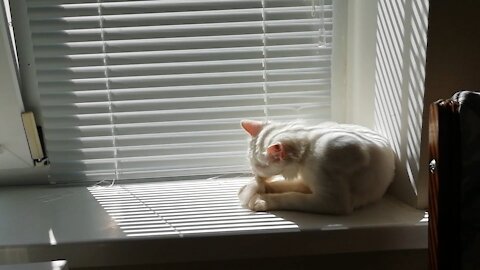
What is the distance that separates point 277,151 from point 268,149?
0.02m

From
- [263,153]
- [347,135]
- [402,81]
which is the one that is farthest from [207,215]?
[402,81]

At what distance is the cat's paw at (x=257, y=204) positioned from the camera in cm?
113

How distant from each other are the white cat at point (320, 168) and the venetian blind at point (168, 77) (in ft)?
0.63

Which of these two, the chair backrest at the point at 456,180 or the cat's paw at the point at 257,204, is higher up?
the chair backrest at the point at 456,180

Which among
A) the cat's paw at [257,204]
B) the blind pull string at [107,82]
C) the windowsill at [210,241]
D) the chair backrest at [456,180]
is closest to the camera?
the chair backrest at [456,180]

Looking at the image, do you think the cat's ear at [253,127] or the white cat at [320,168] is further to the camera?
the cat's ear at [253,127]

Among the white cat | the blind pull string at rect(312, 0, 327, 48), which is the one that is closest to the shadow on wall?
the white cat

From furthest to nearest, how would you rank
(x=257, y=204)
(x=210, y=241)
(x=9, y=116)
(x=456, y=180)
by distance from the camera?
(x=9, y=116) → (x=257, y=204) → (x=210, y=241) → (x=456, y=180)

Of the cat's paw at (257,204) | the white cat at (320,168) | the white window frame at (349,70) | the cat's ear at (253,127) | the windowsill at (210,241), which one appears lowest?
the windowsill at (210,241)

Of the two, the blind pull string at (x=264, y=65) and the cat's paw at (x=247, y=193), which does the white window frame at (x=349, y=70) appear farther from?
the cat's paw at (x=247, y=193)

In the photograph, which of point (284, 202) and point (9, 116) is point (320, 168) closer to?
point (284, 202)

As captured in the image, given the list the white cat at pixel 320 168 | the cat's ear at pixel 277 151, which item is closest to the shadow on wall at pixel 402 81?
the white cat at pixel 320 168

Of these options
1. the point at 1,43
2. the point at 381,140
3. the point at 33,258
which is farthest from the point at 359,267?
the point at 1,43

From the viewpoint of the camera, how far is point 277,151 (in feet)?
3.62
